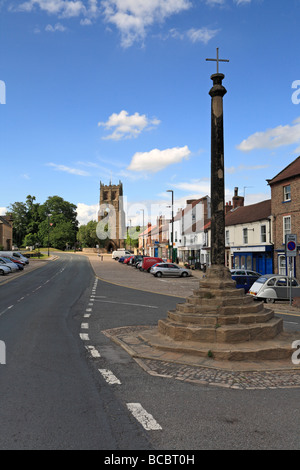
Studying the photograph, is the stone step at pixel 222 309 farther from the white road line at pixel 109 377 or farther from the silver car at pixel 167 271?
the silver car at pixel 167 271

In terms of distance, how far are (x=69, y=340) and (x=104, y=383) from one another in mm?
3522

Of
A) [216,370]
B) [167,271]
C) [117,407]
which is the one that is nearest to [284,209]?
[167,271]

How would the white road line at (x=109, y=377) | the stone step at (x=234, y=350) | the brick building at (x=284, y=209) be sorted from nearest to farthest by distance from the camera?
the white road line at (x=109, y=377), the stone step at (x=234, y=350), the brick building at (x=284, y=209)

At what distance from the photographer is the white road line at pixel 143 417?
15.3 feet

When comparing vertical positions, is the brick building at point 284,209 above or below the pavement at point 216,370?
above

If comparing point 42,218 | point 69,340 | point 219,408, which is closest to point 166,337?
point 69,340

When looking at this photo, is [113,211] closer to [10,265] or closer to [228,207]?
[228,207]

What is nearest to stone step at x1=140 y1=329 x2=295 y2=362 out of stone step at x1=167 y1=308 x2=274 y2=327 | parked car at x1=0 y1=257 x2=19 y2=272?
stone step at x1=167 y1=308 x2=274 y2=327

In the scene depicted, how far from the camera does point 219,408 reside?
5.33 m

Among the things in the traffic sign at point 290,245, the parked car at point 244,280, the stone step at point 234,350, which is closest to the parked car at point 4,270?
the parked car at point 244,280

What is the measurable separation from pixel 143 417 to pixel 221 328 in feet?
13.4

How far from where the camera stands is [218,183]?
10562 millimetres

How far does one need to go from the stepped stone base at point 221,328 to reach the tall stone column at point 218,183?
0.58 m
